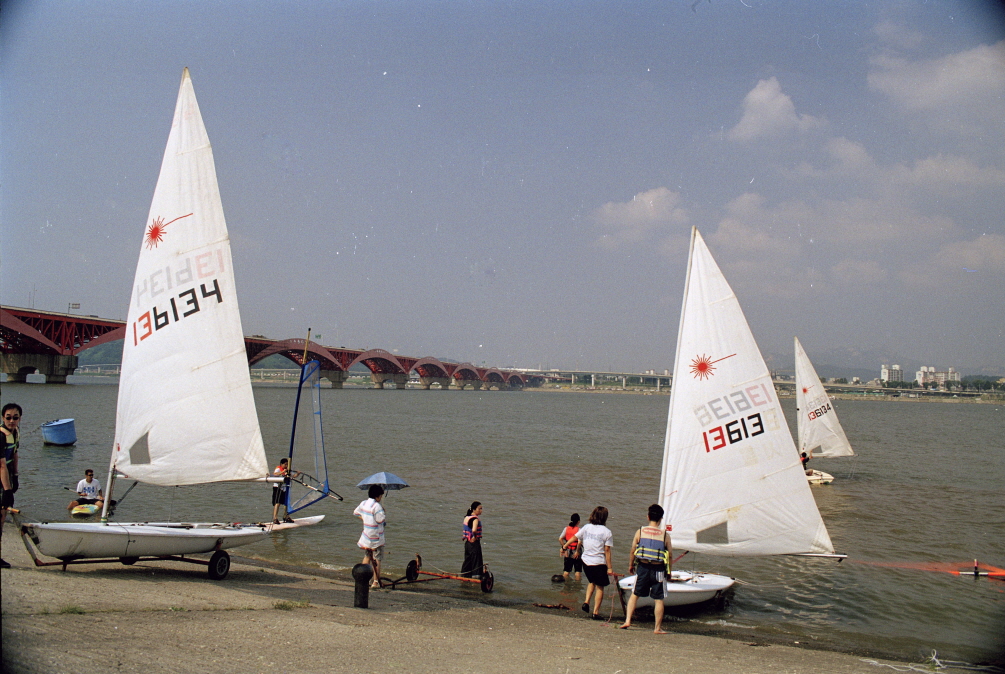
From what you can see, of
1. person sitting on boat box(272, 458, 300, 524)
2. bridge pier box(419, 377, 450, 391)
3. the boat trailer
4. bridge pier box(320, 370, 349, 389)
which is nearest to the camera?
the boat trailer

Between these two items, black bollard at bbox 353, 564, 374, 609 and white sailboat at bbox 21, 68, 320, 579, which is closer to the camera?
black bollard at bbox 353, 564, 374, 609

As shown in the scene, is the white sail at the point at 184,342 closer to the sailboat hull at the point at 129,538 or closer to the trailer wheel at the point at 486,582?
the sailboat hull at the point at 129,538

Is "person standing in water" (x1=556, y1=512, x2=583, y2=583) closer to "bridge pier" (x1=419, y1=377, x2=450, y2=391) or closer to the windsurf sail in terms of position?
the windsurf sail

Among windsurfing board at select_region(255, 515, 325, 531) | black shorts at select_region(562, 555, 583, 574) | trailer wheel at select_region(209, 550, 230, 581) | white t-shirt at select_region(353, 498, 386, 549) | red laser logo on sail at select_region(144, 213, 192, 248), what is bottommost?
windsurfing board at select_region(255, 515, 325, 531)

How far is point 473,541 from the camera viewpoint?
11727 millimetres

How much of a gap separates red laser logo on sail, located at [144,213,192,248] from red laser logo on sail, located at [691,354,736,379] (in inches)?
341

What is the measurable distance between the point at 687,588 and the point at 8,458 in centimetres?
982

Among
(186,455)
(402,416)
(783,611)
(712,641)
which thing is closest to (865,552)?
(783,611)

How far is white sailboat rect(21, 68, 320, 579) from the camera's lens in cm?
1002

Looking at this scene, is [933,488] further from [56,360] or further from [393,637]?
[56,360]

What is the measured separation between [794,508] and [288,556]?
10.3 meters

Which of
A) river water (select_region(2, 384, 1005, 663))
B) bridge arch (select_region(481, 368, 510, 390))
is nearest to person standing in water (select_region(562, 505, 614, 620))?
river water (select_region(2, 384, 1005, 663))

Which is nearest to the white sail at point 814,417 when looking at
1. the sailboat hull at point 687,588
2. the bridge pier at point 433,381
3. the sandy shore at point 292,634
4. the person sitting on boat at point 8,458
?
the sailboat hull at point 687,588

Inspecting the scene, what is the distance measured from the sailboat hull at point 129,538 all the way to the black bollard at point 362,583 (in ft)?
8.67
